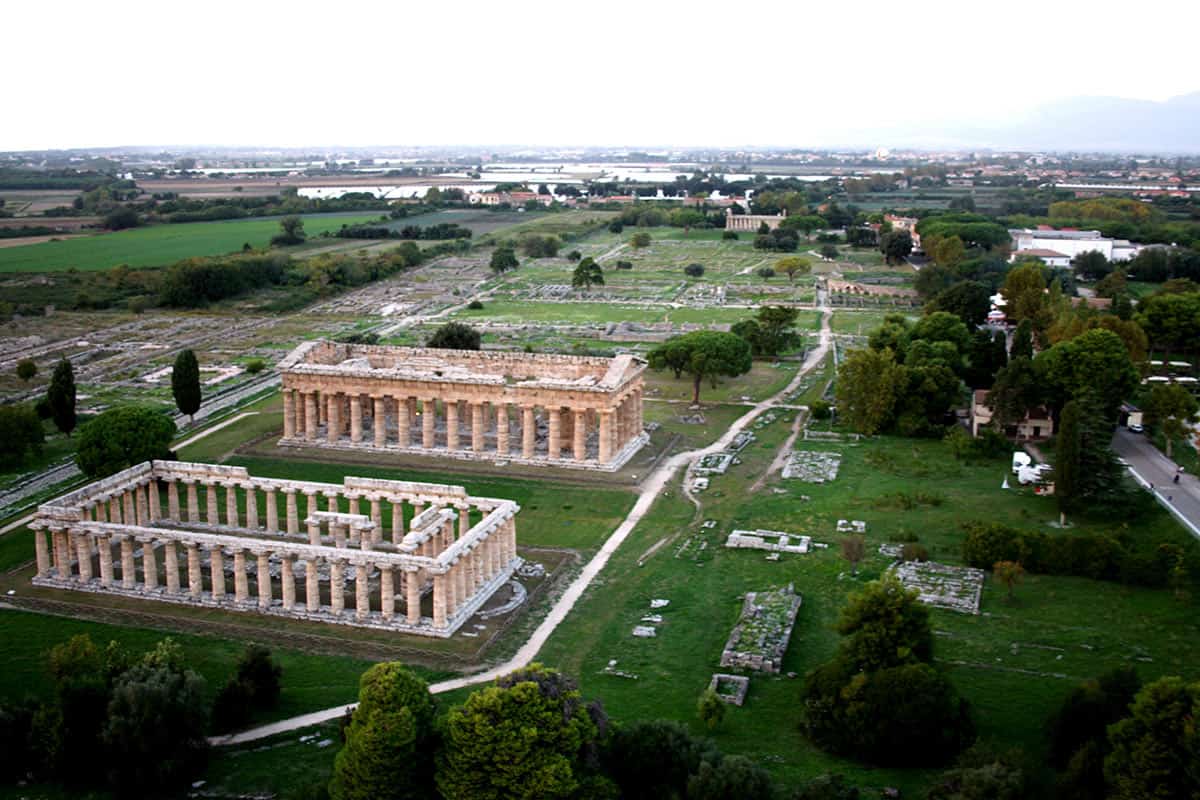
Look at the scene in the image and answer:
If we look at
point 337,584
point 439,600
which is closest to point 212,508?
point 337,584

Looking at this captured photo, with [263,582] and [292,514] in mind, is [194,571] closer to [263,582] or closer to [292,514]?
[263,582]

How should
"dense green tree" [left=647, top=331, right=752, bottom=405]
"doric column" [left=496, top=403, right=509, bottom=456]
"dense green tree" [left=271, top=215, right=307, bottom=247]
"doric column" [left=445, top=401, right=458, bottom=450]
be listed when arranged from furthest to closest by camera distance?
"dense green tree" [left=271, top=215, right=307, bottom=247]
"dense green tree" [left=647, top=331, right=752, bottom=405]
"doric column" [left=445, top=401, right=458, bottom=450]
"doric column" [left=496, top=403, right=509, bottom=456]

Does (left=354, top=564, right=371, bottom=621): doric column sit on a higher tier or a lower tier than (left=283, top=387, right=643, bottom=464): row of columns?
lower

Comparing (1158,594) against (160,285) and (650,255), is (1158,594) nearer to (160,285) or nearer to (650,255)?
(160,285)

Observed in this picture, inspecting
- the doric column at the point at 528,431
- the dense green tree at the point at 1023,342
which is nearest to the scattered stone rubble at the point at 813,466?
the doric column at the point at 528,431

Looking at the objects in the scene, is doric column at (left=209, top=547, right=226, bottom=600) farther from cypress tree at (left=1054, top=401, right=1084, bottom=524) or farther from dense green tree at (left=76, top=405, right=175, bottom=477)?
cypress tree at (left=1054, top=401, right=1084, bottom=524)

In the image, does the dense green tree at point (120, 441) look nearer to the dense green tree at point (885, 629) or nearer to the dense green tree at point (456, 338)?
the dense green tree at point (456, 338)

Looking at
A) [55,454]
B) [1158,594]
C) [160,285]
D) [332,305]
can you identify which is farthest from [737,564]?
[160,285]

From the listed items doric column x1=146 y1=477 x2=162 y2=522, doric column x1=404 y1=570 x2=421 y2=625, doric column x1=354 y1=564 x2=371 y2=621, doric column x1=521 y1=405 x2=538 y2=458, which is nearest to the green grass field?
doric column x1=521 y1=405 x2=538 y2=458
